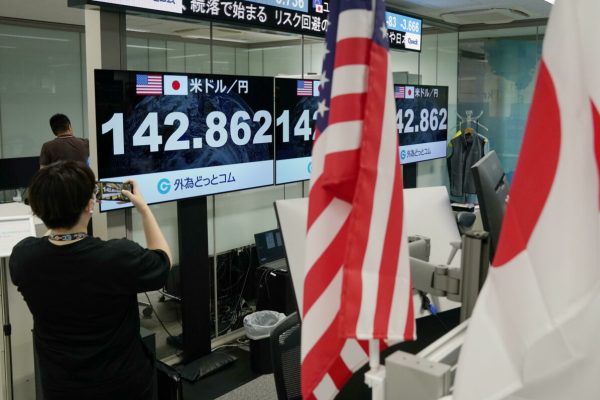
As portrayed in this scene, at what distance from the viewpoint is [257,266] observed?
5098mm

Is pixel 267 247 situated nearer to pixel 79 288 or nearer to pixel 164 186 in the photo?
pixel 164 186

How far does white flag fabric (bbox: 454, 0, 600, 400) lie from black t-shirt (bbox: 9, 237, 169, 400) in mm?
1213

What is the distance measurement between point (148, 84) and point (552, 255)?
8.65 ft

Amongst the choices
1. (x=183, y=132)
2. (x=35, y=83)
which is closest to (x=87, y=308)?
(x=183, y=132)

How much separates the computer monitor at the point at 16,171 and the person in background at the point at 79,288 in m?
3.92

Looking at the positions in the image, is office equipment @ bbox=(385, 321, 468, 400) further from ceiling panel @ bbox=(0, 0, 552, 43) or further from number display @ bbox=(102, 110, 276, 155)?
ceiling panel @ bbox=(0, 0, 552, 43)

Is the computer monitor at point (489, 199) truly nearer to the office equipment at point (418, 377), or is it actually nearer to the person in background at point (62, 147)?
the office equipment at point (418, 377)

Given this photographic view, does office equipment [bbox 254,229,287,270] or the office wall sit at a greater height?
the office wall

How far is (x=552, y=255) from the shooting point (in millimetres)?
1177

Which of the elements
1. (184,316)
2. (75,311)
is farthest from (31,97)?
(75,311)

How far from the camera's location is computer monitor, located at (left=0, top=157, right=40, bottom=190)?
5.57m

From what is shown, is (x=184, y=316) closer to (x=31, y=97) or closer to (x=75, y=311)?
(x=75, y=311)

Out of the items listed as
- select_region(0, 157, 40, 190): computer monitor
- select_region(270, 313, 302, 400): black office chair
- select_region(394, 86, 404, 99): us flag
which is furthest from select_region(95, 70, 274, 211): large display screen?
select_region(0, 157, 40, 190): computer monitor

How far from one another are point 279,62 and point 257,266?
1.96 metres
